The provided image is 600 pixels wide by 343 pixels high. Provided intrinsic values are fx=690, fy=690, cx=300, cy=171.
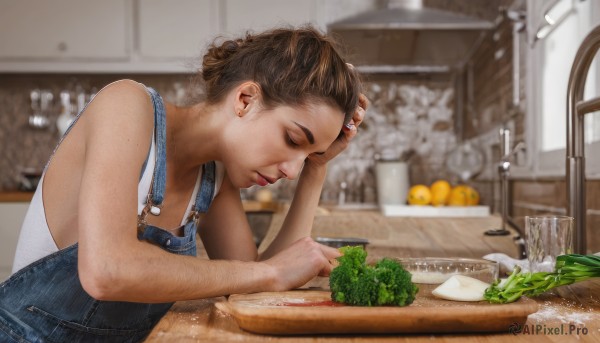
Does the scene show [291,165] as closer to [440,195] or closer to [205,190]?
[205,190]

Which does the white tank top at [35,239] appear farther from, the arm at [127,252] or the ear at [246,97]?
the ear at [246,97]

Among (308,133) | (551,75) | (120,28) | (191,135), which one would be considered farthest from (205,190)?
(120,28)

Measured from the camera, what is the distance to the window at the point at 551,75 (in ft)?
7.77

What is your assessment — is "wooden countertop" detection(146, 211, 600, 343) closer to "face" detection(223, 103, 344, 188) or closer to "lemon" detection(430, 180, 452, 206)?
"face" detection(223, 103, 344, 188)

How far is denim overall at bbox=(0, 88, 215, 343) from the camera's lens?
3.92 ft

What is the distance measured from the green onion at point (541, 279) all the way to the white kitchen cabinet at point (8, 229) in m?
3.29

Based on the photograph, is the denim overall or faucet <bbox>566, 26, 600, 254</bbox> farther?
faucet <bbox>566, 26, 600, 254</bbox>

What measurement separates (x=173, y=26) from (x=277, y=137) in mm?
2991

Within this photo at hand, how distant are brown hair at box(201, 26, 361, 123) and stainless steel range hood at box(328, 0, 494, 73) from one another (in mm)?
1991

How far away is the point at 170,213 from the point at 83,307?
260 millimetres

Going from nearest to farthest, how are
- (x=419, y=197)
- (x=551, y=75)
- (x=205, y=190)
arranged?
(x=205, y=190) < (x=551, y=75) < (x=419, y=197)

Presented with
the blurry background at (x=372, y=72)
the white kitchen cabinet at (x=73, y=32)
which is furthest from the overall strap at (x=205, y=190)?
the white kitchen cabinet at (x=73, y=32)

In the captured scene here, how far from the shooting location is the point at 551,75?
266 centimetres

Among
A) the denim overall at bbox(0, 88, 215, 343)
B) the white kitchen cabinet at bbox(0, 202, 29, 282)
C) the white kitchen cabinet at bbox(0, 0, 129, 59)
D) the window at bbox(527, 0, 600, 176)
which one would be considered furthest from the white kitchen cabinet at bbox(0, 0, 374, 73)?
the denim overall at bbox(0, 88, 215, 343)
